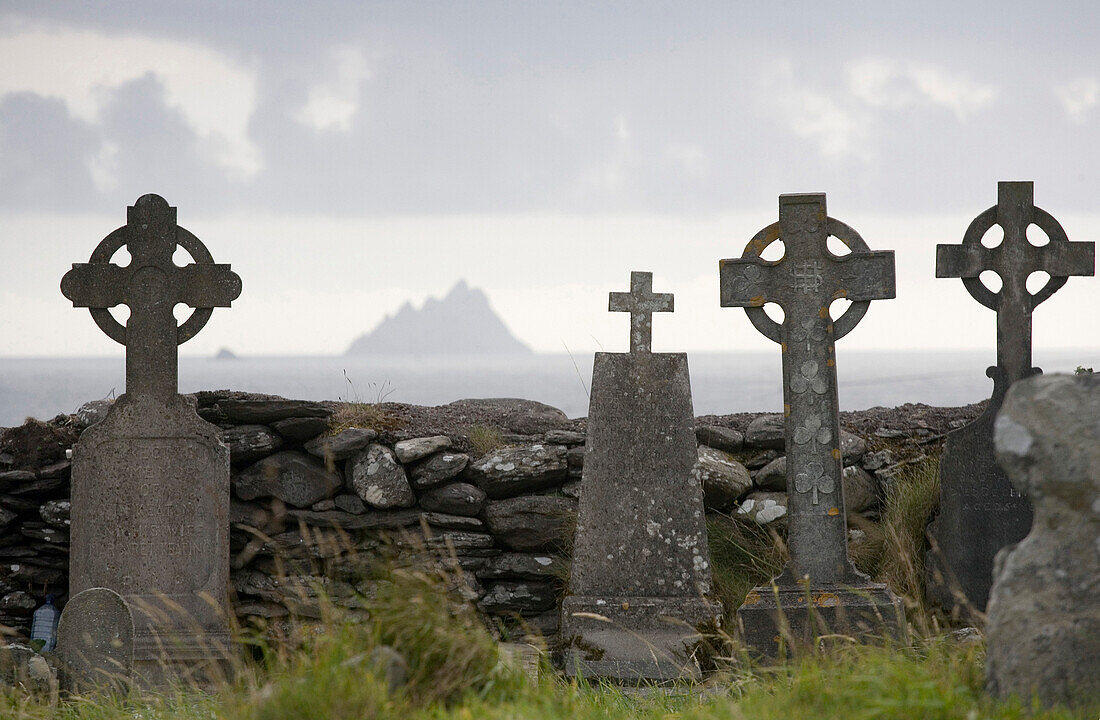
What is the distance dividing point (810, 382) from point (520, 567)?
7.55ft

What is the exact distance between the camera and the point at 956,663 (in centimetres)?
357

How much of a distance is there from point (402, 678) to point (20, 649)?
10.5ft

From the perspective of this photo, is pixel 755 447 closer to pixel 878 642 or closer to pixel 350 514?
pixel 878 642

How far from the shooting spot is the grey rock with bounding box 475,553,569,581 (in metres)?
6.97

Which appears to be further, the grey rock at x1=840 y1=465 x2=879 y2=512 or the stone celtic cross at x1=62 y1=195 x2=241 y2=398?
the grey rock at x1=840 y1=465 x2=879 y2=512

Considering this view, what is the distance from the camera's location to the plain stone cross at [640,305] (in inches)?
247

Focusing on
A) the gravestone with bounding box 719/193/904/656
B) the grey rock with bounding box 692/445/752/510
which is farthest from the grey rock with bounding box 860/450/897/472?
the gravestone with bounding box 719/193/904/656

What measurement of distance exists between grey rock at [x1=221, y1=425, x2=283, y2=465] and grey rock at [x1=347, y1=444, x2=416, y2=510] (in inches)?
21.2

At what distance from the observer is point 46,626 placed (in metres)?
6.67

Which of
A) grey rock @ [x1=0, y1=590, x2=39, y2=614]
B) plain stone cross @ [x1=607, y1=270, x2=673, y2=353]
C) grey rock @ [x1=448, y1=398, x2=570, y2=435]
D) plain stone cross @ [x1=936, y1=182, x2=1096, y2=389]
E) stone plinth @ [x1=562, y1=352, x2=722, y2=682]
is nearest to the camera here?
stone plinth @ [x1=562, y1=352, x2=722, y2=682]

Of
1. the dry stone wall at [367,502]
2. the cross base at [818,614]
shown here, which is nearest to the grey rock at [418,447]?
the dry stone wall at [367,502]

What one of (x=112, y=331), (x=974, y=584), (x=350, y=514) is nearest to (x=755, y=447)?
(x=974, y=584)

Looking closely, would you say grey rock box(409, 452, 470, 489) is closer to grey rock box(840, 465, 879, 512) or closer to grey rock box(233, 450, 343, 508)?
grey rock box(233, 450, 343, 508)

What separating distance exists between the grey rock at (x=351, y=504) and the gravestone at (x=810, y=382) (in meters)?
2.61
